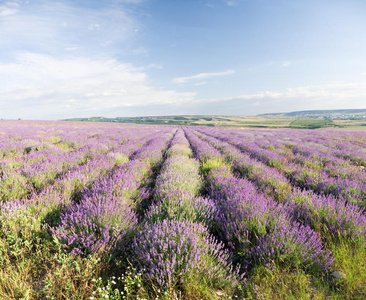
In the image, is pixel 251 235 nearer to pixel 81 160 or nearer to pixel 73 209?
pixel 73 209

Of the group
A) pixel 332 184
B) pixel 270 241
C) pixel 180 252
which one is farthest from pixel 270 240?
pixel 332 184

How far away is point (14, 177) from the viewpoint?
3354 mm

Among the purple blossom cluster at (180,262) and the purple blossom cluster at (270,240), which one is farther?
the purple blossom cluster at (270,240)

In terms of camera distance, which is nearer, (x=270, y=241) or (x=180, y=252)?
(x=180, y=252)

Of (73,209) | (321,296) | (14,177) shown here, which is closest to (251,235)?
(321,296)

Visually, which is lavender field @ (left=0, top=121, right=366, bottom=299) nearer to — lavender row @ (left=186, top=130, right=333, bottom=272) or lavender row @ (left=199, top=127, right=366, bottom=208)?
lavender row @ (left=186, top=130, right=333, bottom=272)

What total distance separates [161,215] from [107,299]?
1.16 meters

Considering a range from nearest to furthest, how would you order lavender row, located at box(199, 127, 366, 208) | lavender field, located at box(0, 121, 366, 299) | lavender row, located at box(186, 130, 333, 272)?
lavender field, located at box(0, 121, 366, 299) < lavender row, located at box(186, 130, 333, 272) < lavender row, located at box(199, 127, 366, 208)

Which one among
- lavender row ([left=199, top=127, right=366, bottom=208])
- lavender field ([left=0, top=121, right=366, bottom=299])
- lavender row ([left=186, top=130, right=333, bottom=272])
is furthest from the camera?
lavender row ([left=199, top=127, right=366, bottom=208])

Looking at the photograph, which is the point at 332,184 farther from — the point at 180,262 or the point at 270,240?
the point at 180,262

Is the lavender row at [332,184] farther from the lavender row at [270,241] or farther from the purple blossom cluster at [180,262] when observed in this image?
the purple blossom cluster at [180,262]

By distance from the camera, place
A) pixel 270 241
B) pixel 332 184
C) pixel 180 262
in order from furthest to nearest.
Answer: pixel 332 184 → pixel 270 241 → pixel 180 262

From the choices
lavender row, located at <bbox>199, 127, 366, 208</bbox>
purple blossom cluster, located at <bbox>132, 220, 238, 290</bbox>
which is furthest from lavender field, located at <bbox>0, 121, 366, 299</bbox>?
lavender row, located at <bbox>199, 127, 366, 208</bbox>

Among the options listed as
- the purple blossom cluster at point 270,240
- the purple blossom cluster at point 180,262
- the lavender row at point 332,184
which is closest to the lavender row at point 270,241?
the purple blossom cluster at point 270,240
